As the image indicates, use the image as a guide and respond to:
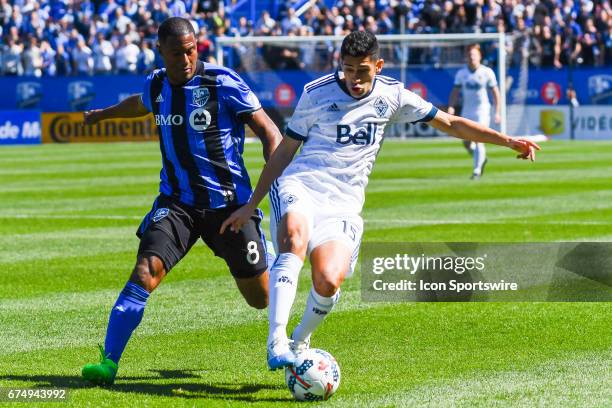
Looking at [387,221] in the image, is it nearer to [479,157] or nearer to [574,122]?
[479,157]

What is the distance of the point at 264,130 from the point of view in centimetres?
768

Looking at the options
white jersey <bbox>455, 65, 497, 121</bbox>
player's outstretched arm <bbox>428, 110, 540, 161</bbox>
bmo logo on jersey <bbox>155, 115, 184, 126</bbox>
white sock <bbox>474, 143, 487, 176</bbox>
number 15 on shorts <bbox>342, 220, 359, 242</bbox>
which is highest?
bmo logo on jersey <bbox>155, 115, 184, 126</bbox>

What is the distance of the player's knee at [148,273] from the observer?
7023 millimetres

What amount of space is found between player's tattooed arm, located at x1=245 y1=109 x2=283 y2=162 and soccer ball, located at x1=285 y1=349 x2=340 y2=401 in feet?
5.31

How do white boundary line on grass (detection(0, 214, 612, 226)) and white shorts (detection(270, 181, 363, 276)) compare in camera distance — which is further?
white boundary line on grass (detection(0, 214, 612, 226))

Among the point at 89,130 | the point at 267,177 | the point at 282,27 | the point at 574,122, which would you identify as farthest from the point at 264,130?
the point at 282,27

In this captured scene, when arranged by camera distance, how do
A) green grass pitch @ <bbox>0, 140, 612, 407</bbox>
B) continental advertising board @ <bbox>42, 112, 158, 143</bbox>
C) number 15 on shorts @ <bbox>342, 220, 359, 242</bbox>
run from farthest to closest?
continental advertising board @ <bbox>42, 112, 158, 143</bbox>
number 15 on shorts @ <bbox>342, 220, 359, 242</bbox>
green grass pitch @ <bbox>0, 140, 612, 407</bbox>

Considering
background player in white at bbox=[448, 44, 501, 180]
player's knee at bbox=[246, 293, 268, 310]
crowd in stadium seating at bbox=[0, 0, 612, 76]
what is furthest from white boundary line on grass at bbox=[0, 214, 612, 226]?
crowd in stadium seating at bbox=[0, 0, 612, 76]

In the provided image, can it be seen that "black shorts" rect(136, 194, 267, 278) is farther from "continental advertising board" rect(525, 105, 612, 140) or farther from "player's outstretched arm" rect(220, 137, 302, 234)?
"continental advertising board" rect(525, 105, 612, 140)

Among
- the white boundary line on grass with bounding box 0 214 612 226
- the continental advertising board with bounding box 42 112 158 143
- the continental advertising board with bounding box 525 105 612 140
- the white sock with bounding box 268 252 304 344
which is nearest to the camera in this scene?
the white sock with bounding box 268 252 304 344

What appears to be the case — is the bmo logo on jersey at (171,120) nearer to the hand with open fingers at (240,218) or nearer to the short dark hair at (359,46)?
the hand with open fingers at (240,218)

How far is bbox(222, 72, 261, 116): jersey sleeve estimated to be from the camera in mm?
7676

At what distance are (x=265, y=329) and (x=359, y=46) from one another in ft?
8.61

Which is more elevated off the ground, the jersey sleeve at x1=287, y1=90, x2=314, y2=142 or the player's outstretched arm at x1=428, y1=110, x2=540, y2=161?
the jersey sleeve at x1=287, y1=90, x2=314, y2=142
